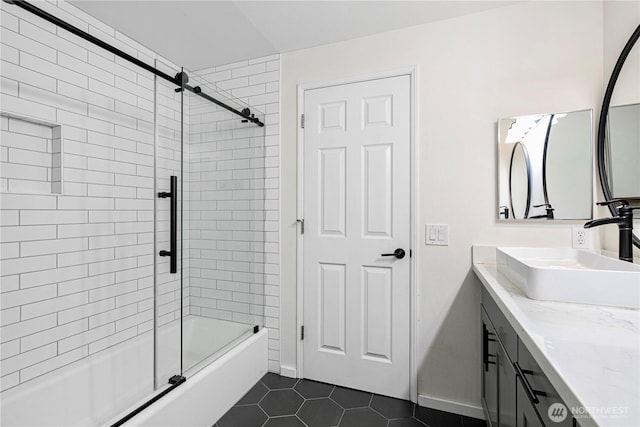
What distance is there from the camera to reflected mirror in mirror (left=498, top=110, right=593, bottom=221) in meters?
1.72

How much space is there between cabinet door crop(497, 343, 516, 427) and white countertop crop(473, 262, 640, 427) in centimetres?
26

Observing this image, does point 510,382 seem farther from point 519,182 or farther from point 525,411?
point 519,182

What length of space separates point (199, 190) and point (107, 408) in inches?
54.0

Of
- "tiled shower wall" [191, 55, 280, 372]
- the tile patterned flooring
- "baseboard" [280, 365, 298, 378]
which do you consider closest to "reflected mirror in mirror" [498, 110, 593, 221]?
the tile patterned flooring

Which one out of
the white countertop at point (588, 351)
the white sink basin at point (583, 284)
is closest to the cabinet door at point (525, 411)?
the white countertop at point (588, 351)

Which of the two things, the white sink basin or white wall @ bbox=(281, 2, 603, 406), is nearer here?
the white sink basin

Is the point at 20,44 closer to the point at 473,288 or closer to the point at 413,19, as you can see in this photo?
the point at 413,19

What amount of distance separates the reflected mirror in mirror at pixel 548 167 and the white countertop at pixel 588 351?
32.8 inches

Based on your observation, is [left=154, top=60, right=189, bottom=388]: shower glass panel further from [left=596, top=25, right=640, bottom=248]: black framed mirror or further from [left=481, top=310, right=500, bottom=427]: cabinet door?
[left=596, top=25, right=640, bottom=248]: black framed mirror

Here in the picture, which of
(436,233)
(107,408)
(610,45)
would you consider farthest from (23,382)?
(610,45)

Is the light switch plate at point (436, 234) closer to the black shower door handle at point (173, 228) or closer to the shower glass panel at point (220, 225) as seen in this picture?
the shower glass panel at point (220, 225)

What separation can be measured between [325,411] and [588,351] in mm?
1584

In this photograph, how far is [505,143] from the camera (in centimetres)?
185

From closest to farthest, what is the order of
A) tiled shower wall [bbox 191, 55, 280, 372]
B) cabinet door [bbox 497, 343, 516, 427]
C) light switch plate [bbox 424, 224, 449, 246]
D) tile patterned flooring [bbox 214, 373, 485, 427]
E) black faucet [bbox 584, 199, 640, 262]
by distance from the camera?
cabinet door [bbox 497, 343, 516, 427] < black faucet [bbox 584, 199, 640, 262] < tile patterned flooring [bbox 214, 373, 485, 427] < light switch plate [bbox 424, 224, 449, 246] < tiled shower wall [bbox 191, 55, 280, 372]
